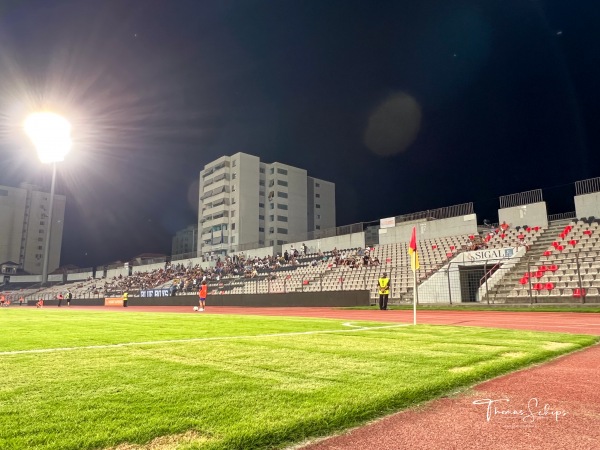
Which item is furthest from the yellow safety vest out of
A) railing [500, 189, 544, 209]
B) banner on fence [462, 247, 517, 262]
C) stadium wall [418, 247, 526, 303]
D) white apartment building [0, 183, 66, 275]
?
white apartment building [0, 183, 66, 275]

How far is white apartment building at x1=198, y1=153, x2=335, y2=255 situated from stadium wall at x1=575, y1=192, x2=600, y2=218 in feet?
191

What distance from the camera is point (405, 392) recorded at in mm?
3287

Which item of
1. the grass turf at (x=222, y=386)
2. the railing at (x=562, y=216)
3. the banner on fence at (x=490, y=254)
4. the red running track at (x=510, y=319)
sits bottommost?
the red running track at (x=510, y=319)

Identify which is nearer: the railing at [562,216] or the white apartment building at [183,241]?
the railing at [562,216]

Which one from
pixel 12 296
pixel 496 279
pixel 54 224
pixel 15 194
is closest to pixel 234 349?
pixel 496 279

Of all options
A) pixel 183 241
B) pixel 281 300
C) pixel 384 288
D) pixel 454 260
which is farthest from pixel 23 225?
pixel 454 260

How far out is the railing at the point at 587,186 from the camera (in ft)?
85.3

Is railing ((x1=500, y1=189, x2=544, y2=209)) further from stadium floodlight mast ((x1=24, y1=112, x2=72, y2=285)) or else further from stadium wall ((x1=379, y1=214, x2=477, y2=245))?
stadium floodlight mast ((x1=24, y1=112, x2=72, y2=285))

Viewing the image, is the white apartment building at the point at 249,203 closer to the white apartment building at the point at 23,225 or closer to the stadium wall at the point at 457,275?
the stadium wall at the point at 457,275

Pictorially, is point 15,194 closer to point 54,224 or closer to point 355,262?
point 54,224

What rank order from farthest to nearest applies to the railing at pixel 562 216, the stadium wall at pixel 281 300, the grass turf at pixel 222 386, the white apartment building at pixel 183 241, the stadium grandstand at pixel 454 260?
the white apartment building at pixel 183 241 < the railing at pixel 562 216 < the stadium wall at pixel 281 300 < the stadium grandstand at pixel 454 260 < the grass turf at pixel 222 386

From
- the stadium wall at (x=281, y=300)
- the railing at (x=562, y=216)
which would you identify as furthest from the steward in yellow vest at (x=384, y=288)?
the railing at (x=562, y=216)

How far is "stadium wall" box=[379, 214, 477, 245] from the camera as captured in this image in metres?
32.2

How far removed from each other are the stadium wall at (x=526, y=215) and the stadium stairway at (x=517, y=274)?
2590mm
